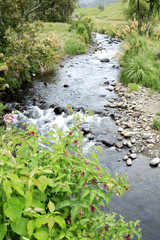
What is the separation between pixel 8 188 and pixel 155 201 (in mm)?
3992

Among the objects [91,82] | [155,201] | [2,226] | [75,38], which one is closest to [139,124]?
[155,201]

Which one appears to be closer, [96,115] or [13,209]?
[13,209]

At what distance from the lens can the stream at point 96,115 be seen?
418 cm

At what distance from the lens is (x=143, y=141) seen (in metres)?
6.15

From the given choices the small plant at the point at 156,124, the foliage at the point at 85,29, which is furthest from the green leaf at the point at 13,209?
the foliage at the point at 85,29

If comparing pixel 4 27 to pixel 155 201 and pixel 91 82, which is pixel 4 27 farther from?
pixel 155 201

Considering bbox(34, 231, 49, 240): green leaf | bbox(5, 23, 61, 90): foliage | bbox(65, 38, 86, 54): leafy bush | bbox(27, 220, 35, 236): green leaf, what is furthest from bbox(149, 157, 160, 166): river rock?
bbox(65, 38, 86, 54): leafy bush

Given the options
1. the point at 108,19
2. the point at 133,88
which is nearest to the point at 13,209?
the point at 133,88

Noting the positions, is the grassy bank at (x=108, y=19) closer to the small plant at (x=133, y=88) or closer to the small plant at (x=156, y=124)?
the small plant at (x=133, y=88)

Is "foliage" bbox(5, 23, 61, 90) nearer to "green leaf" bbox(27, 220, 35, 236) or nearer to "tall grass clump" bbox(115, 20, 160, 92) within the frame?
"tall grass clump" bbox(115, 20, 160, 92)

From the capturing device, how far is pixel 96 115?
26.7 feet

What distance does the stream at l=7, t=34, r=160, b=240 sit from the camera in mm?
4180

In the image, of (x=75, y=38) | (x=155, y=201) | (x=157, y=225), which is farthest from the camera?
(x=75, y=38)

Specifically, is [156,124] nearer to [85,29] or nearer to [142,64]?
[142,64]
